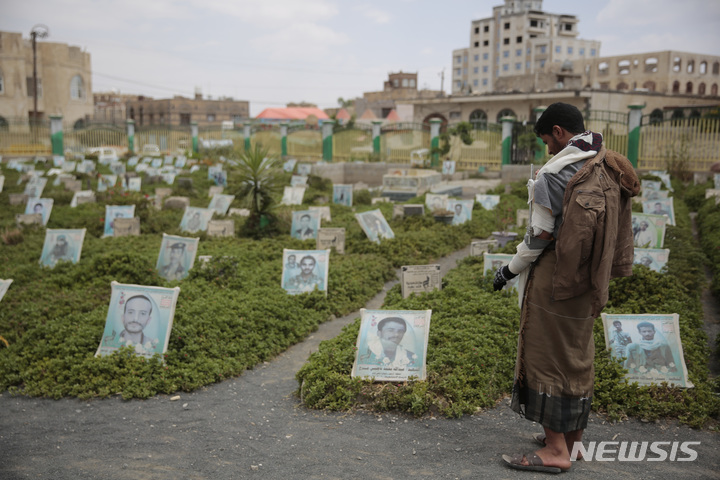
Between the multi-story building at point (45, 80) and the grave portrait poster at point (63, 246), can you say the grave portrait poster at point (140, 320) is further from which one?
the multi-story building at point (45, 80)

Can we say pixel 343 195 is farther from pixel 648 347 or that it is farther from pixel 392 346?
pixel 648 347

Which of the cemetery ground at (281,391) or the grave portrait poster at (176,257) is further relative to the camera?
the grave portrait poster at (176,257)

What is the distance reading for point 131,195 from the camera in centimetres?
1339

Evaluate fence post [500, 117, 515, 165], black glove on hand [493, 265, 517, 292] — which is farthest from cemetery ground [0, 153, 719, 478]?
fence post [500, 117, 515, 165]

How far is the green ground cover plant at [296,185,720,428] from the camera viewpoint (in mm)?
4410

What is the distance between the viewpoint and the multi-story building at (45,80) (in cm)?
4494

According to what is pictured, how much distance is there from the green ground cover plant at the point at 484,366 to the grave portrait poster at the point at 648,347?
0.33ft

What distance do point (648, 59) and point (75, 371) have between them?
66.1 m

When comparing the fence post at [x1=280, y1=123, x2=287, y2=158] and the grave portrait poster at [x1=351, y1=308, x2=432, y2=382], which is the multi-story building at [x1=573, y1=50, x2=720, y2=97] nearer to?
the fence post at [x1=280, y1=123, x2=287, y2=158]

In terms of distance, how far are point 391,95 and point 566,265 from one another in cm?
6889

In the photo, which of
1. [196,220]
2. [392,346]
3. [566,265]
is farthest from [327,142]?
[566,265]

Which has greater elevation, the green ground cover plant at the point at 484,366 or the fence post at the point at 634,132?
the fence post at the point at 634,132

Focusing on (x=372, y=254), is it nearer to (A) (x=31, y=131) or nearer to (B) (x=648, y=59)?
(A) (x=31, y=131)

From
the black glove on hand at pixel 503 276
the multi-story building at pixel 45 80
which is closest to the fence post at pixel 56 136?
the multi-story building at pixel 45 80
